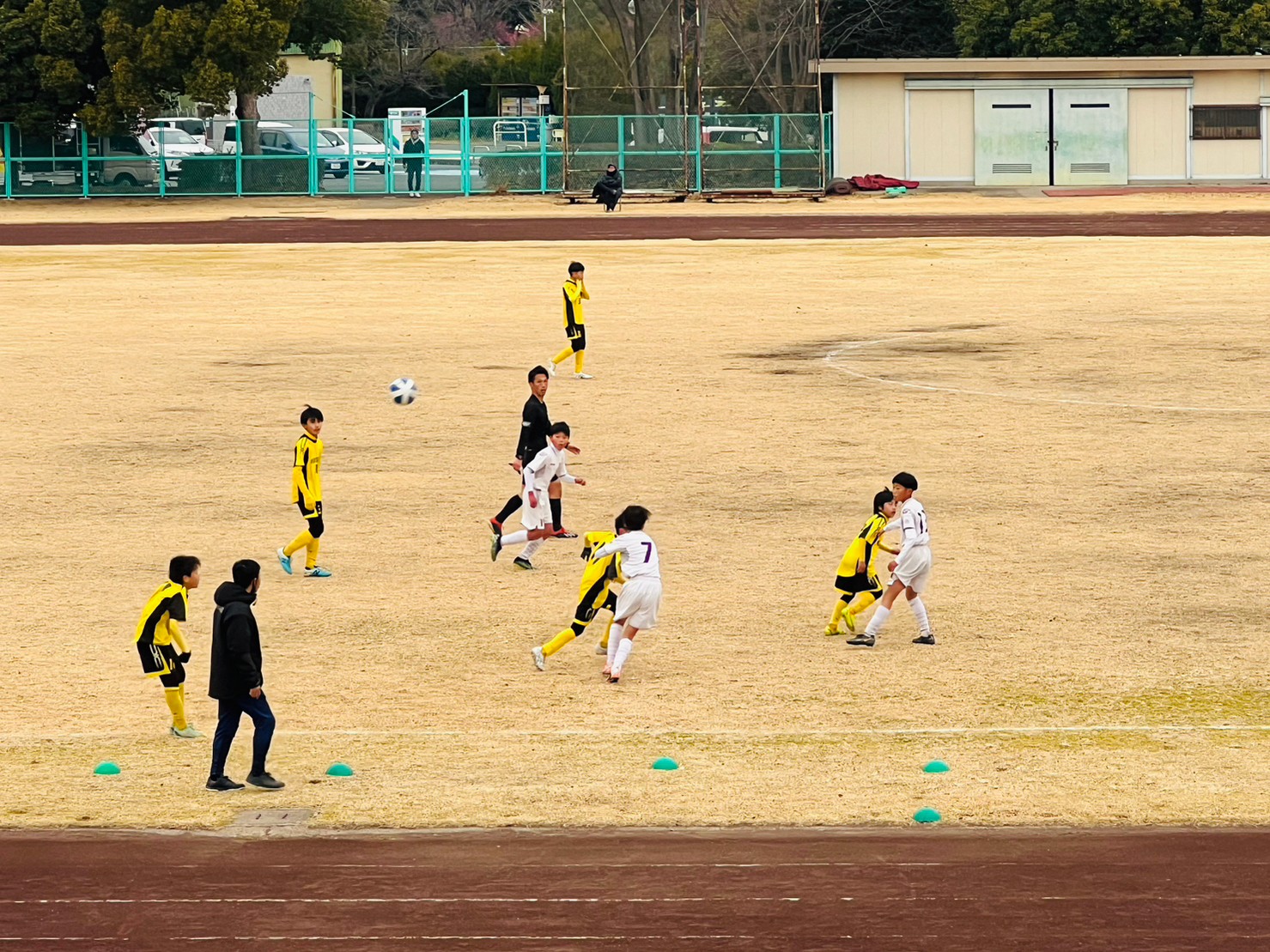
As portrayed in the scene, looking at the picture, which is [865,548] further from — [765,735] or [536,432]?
[536,432]

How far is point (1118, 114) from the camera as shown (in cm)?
6562

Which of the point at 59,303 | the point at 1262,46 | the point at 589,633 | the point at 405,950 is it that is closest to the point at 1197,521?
the point at 589,633

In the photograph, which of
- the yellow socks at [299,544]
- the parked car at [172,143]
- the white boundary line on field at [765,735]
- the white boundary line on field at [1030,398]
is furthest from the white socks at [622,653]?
the parked car at [172,143]

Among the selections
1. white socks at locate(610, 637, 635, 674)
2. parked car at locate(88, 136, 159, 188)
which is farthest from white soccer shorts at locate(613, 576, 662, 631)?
parked car at locate(88, 136, 159, 188)

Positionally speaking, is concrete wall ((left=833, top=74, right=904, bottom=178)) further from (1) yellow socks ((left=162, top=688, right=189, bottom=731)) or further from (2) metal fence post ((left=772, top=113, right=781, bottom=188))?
(1) yellow socks ((left=162, top=688, right=189, bottom=731))

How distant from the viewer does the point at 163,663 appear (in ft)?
41.7

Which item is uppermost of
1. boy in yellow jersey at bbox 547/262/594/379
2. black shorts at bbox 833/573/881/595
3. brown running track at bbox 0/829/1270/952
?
boy in yellow jersey at bbox 547/262/594/379

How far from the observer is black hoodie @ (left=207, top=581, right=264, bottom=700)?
38.1 feet

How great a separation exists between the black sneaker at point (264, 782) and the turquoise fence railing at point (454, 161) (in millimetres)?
52848

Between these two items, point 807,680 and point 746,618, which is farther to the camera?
point 746,618

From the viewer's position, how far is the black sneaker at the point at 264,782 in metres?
11.9

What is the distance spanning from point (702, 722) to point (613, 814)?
2162mm

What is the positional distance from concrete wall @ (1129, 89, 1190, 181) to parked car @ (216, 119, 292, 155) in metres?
30.5

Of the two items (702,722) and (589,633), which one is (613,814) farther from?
(589,633)
